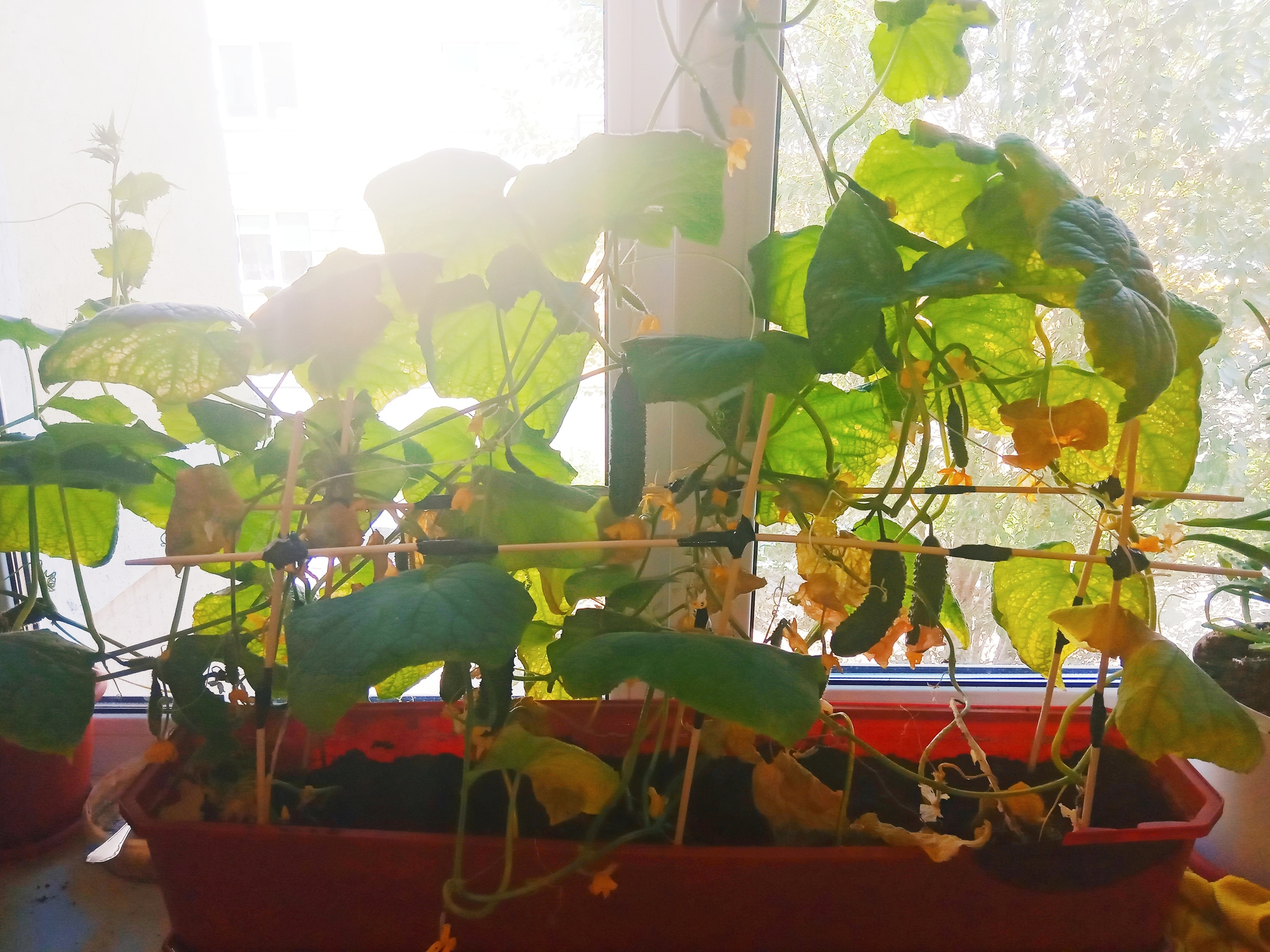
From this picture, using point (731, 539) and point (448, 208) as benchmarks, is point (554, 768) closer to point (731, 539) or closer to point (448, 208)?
point (731, 539)

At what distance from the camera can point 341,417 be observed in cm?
62

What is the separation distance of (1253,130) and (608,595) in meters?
0.90

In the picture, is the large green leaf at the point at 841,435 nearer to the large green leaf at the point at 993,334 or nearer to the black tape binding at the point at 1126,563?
the large green leaf at the point at 993,334

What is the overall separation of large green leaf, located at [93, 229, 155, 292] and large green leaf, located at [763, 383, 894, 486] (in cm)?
60

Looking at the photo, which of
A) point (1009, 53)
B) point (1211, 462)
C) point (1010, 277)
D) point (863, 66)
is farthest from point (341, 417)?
point (1211, 462)

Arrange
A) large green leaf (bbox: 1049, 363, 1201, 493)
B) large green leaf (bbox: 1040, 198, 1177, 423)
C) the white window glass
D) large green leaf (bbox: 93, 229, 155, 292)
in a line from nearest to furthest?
large green leaf (bbox: 1040, 198, 1177, 423) < large green leaf (bbox: 1049, 363, 1201, 493) < large green leaf (bbox: 93, 229, 155, 292) < the white window glass

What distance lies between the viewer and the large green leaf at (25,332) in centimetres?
66

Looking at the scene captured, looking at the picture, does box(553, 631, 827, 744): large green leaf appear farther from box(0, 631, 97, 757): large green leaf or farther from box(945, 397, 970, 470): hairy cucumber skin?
box(0, 631, 97, 757): large green leaf

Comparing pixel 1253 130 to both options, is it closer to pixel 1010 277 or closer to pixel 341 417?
pixel 1010 277

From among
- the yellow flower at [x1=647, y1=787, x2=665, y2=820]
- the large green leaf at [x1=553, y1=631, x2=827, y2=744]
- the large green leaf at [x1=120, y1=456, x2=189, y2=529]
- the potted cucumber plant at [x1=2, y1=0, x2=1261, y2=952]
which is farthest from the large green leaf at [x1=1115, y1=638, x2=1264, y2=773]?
the large green leaf at [x1=120, y1=456, x2=189, y2=529]

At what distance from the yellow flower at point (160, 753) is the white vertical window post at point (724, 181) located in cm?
48

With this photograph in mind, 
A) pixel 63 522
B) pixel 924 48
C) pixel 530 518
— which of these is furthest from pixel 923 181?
pixel 63 522

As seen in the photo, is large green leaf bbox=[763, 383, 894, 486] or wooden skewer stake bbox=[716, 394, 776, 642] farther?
large green leaf bbox=[763, 383, 894, 486]

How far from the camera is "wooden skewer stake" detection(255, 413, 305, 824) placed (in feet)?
1.78
